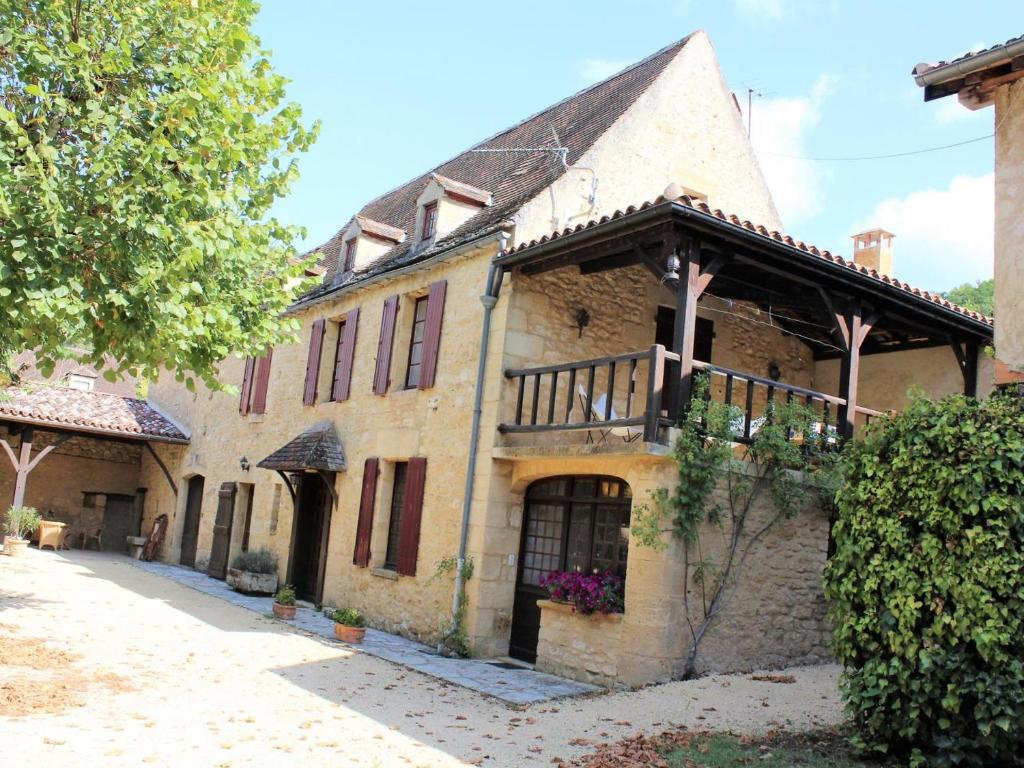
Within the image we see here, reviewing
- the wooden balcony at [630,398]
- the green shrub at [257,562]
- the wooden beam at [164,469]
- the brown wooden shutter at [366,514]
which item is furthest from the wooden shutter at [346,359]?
the wooden beam at [164,469]

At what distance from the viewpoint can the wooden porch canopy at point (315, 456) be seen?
41.8ft

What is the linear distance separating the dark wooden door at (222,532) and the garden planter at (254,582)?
7.49ft

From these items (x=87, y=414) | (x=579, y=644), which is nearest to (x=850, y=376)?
(x=579, y=644)

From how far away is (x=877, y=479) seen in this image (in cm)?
568

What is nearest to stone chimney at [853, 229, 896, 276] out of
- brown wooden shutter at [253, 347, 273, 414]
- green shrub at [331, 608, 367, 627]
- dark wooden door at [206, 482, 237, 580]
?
green shrub at [331, 608, 367, 627]

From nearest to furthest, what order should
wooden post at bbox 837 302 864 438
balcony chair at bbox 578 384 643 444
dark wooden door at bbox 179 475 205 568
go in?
balcony chair at bbox 578 384 643 444, wooden post at bbox 837 302 864 438, dark wooden door at bbox 179 475 205 568

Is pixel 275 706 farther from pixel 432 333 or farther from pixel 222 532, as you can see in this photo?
pixel 222 532

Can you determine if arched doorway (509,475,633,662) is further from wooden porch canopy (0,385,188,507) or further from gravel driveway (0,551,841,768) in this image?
wooden porch canopy (0,385,188,507)

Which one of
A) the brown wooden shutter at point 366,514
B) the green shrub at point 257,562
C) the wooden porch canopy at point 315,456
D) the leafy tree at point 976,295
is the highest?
the leafy tree at point 976,295

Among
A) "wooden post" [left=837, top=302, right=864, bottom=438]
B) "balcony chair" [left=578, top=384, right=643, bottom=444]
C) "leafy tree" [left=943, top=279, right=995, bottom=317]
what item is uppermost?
"leafy tree" [left=943, top=279, right=995, bottom=317]

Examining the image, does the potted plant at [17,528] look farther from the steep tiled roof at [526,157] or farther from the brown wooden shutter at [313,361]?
the steep tiled roof at [526,157]

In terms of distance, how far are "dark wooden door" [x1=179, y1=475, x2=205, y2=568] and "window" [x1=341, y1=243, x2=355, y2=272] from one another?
664 centimetres

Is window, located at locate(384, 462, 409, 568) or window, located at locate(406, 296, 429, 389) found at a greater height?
window, located at locate(406, 296, 429, 389)

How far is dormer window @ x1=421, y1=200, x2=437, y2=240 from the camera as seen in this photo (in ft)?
41.0
